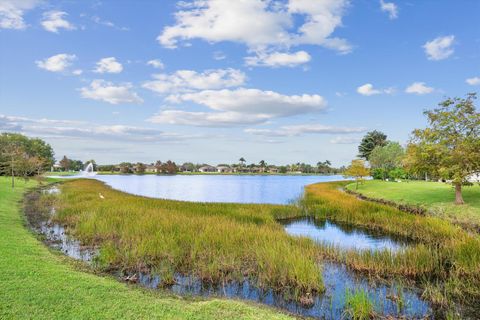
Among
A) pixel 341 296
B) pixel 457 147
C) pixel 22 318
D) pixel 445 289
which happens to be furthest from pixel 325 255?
pixel 457 147

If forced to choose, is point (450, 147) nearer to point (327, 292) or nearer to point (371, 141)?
point (327, 292)

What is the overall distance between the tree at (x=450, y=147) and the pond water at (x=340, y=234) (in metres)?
10.0

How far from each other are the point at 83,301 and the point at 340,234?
15.6 m

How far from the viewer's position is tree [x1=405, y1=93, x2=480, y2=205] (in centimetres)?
2455

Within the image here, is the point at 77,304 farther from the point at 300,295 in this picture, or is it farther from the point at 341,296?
the point at 341,296

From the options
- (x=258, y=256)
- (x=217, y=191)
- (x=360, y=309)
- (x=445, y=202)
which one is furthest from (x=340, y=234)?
(x=217, y=191)

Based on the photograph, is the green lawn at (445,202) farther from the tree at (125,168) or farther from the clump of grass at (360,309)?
the tree at (125,168)

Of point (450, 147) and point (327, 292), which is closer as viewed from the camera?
point (327, 292)

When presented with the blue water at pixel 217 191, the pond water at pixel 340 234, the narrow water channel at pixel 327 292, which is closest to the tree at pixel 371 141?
the blue water at pixel 217 191

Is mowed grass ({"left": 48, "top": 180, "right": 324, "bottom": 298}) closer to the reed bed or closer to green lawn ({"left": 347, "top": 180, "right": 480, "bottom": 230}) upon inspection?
the reed bed

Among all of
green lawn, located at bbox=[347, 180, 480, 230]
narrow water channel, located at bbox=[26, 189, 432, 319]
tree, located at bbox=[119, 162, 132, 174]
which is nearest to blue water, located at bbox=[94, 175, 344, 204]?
green lawn, located at bbox=[347, 180, 480, 230]

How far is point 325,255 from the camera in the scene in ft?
41.5

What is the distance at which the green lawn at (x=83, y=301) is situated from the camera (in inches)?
253

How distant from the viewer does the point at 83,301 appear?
22.8 feet
